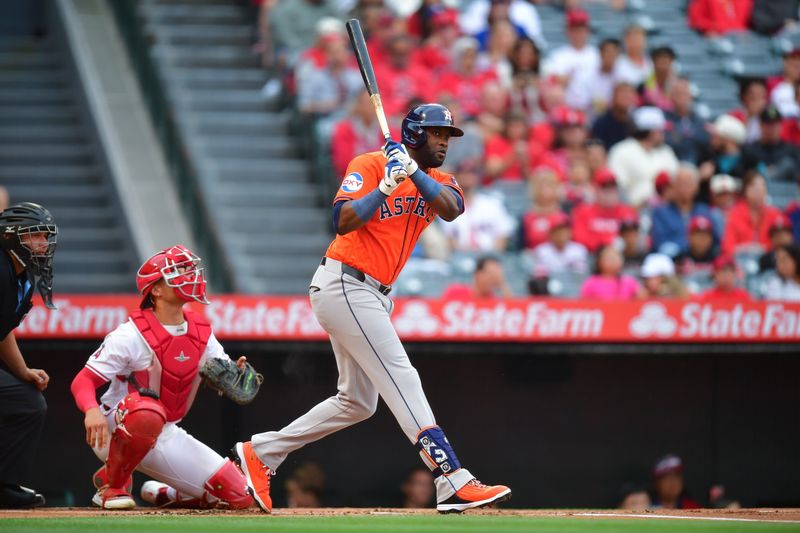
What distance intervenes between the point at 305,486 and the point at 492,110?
12.5 ft

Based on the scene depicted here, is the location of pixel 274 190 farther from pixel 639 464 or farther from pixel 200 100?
pixel 639 464

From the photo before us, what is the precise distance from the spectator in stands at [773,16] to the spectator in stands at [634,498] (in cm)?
596

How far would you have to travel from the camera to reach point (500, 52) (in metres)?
11.1

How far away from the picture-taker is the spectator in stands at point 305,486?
25.9ft

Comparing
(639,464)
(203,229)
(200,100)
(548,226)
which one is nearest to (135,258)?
(203,229)

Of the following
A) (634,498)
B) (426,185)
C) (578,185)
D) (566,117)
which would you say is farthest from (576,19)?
(426,185)

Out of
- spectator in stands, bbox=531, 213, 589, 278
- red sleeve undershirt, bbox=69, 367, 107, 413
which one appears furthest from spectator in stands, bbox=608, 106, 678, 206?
red sleeve undershirt, bbox=69, 367, 107, 413

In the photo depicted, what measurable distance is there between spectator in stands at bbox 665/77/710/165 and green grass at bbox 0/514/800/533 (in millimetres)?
Answer: 6160

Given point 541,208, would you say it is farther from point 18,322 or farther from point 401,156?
point 18,322

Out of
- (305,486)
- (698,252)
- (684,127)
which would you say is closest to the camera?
(305,486)

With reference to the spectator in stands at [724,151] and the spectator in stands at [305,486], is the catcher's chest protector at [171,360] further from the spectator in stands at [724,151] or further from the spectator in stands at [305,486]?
the spectator in stands at [724,151]

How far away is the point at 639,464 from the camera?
830 centimetres

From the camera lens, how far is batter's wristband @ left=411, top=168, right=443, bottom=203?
527cm

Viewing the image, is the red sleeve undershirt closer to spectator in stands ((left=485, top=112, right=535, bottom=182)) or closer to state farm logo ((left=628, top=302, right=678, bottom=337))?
state farm logo ((left=628, top=302, right=678, bottom=337))
